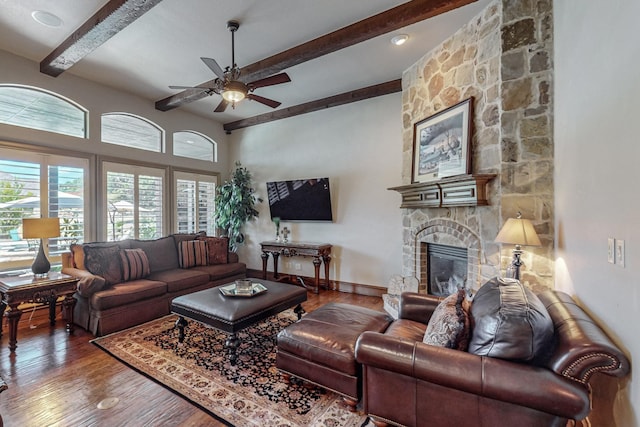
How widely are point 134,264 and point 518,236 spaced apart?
14.1 ft

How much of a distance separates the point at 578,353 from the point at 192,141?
6.26 m

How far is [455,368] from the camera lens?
1433mm

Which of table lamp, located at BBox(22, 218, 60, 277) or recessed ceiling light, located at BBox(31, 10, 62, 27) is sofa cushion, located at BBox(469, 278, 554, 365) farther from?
recessed ceiling light, located at BBox(31, 10, 62, 27)

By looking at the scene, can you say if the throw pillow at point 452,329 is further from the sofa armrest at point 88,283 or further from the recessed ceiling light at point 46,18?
the recessed ceiling light at point 46,18

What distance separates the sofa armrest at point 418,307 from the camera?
2.47 metres

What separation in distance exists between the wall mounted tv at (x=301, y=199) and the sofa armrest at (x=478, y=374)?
353cm

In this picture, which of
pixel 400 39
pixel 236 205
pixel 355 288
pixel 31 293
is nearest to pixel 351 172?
pixel 355 288

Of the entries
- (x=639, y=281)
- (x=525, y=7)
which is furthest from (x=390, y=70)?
(x=639, y=281)

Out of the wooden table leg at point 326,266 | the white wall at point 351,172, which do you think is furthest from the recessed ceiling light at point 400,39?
the wooden table leg at point 326,266

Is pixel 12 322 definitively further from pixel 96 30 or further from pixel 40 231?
pixel 96 30

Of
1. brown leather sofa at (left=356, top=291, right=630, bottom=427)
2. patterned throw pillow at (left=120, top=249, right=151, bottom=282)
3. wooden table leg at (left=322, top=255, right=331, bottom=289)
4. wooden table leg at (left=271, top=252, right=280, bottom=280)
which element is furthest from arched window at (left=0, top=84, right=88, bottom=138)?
brown leather sofa at (left=356, top=291, right=630, bottom=427)

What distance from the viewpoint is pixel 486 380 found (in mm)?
1362

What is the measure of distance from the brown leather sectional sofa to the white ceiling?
2.37 m

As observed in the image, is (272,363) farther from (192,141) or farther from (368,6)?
(192,141)
